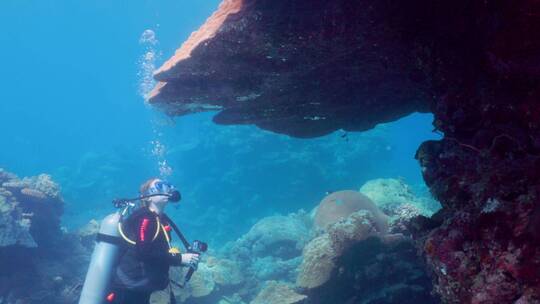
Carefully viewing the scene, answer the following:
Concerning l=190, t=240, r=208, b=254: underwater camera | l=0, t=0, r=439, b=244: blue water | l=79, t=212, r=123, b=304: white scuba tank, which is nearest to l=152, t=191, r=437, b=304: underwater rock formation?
l=190, t=240, r=208, b=254: underwater camera

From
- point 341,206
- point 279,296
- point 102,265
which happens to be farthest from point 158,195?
point 341,206

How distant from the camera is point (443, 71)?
346cm

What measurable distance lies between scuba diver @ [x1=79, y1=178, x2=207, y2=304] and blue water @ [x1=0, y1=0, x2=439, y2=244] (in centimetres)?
214

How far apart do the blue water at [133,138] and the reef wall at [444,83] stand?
3.13m

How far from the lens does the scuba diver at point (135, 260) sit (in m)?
6.39

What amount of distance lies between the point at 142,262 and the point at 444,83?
567 cm

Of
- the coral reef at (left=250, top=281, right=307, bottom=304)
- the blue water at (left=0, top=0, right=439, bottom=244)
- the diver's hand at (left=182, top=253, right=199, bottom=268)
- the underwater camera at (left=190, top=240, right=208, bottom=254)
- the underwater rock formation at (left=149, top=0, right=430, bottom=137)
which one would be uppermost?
the blue water at (left=0, top=0, right=439, bottom=244)

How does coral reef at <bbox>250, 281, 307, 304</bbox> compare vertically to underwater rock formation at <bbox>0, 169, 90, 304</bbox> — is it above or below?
below

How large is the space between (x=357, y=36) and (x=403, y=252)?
4848mm

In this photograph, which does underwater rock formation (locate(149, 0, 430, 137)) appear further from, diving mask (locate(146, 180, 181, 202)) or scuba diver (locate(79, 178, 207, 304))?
scuba diver (locate(79, 178, 207, 304))

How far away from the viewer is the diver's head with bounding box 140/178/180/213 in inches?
272

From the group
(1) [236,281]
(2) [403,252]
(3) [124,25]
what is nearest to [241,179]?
(1) [236,281]

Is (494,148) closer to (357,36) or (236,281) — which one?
(357,36)

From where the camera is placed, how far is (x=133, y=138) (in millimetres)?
82188
